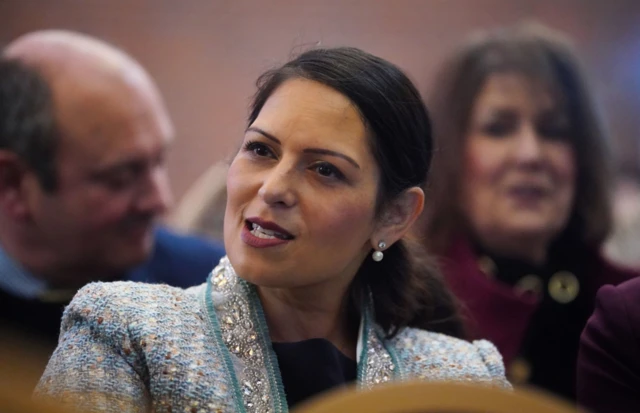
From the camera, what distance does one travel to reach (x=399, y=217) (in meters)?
1.16

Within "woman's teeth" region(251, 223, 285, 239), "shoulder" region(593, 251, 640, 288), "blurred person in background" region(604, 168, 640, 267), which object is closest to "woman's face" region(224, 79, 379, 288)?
"woman's teeth" region(251, 223, 285, 239)

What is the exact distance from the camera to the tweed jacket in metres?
0.95

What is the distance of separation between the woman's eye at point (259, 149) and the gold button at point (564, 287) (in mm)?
901

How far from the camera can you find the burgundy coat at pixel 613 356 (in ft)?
3.55

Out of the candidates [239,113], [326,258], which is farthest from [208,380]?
[239,113]

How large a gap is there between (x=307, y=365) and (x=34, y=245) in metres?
0.85

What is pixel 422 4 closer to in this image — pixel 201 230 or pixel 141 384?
pixel 201 230

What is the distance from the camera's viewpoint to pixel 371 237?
1130 millimetres

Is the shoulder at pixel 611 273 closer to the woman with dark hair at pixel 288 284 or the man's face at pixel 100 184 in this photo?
the woman with dark hair at pixel 288 284

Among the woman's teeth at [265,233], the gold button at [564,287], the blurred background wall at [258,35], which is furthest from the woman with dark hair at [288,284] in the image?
the blurred background wall at [258,35]

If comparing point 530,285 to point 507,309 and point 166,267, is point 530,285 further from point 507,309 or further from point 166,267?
point 166,267

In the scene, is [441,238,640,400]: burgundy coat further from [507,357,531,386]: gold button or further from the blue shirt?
the blue shirt

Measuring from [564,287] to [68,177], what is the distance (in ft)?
3.09

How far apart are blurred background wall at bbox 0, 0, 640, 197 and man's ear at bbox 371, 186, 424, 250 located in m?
2.39
